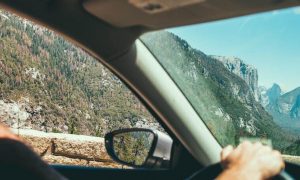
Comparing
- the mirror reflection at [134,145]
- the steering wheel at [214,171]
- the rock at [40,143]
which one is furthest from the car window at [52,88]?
the steering wheel at [214,171]

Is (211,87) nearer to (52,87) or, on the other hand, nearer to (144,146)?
(144,146)

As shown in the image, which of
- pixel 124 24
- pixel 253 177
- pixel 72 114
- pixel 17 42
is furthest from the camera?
pixel 17 42

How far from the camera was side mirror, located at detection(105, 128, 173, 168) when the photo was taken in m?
2.52

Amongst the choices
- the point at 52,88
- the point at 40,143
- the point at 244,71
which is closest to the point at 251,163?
the point at 244,71

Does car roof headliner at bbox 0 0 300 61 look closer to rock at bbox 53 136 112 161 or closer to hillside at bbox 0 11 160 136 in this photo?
rock at bbox 53 136 112 161

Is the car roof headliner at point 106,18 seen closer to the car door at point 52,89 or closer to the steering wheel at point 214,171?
the steering wheel at point 214,171

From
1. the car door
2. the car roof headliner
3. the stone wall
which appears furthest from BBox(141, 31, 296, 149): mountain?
the car door

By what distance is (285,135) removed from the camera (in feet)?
6.50

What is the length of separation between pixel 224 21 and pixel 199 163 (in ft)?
2.50

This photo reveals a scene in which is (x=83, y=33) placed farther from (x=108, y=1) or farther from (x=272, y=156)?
(x=272, y=156)

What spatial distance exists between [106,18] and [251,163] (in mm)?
1009

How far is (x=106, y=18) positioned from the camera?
2.25 meters

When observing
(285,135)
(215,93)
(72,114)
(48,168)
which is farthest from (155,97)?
(72,114)

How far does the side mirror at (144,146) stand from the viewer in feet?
8.25
